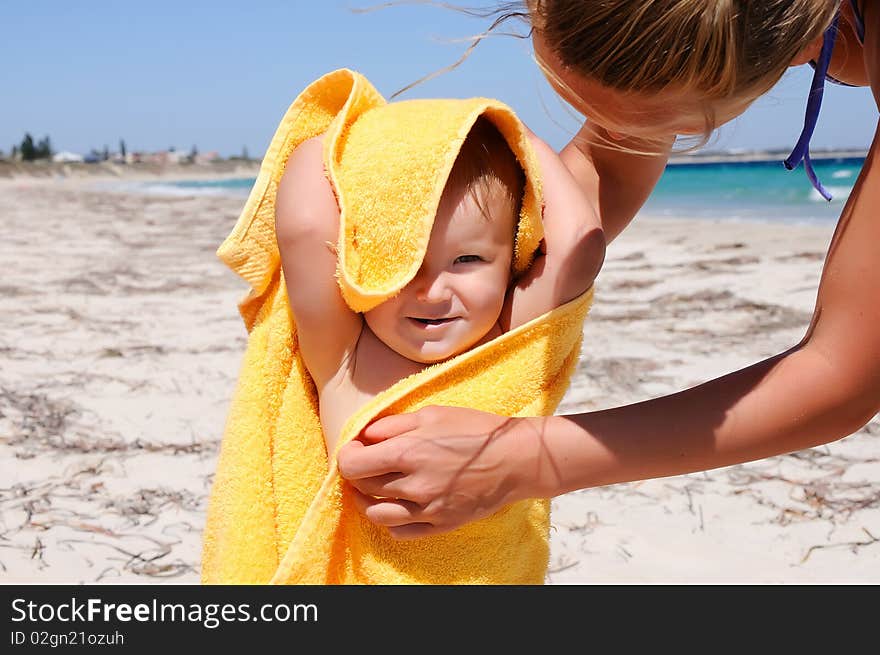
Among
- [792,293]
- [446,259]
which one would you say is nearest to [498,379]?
[446,259]

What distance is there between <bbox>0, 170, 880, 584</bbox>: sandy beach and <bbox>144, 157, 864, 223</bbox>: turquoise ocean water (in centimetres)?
256

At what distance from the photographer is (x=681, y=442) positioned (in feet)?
3.27

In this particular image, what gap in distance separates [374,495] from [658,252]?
16.3ft

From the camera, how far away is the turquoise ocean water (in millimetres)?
10555

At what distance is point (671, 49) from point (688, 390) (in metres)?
→ 0.39

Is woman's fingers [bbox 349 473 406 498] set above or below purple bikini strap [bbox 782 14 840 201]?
below

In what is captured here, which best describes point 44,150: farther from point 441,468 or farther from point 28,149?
point 441,468

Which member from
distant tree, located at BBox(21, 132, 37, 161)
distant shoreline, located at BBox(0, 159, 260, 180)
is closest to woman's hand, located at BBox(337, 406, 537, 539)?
distant shoreline, located at BBox(0, 159, 260, 180)

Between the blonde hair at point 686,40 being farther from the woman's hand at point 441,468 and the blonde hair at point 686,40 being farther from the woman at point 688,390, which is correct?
the woman's hand at point 441,468

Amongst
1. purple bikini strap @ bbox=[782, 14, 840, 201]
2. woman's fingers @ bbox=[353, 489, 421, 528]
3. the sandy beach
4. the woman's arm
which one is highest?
purple bikini strap @ bbox=[782, 14, 840, 201]

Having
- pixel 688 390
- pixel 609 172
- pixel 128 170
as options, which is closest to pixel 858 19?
pixel 688 390

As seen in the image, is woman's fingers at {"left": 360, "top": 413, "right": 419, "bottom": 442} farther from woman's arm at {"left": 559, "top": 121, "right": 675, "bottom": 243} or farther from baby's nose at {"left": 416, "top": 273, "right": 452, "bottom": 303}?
woman's arm at {"left": 559, "top": 121, "right": 675, "bottom": 243}
